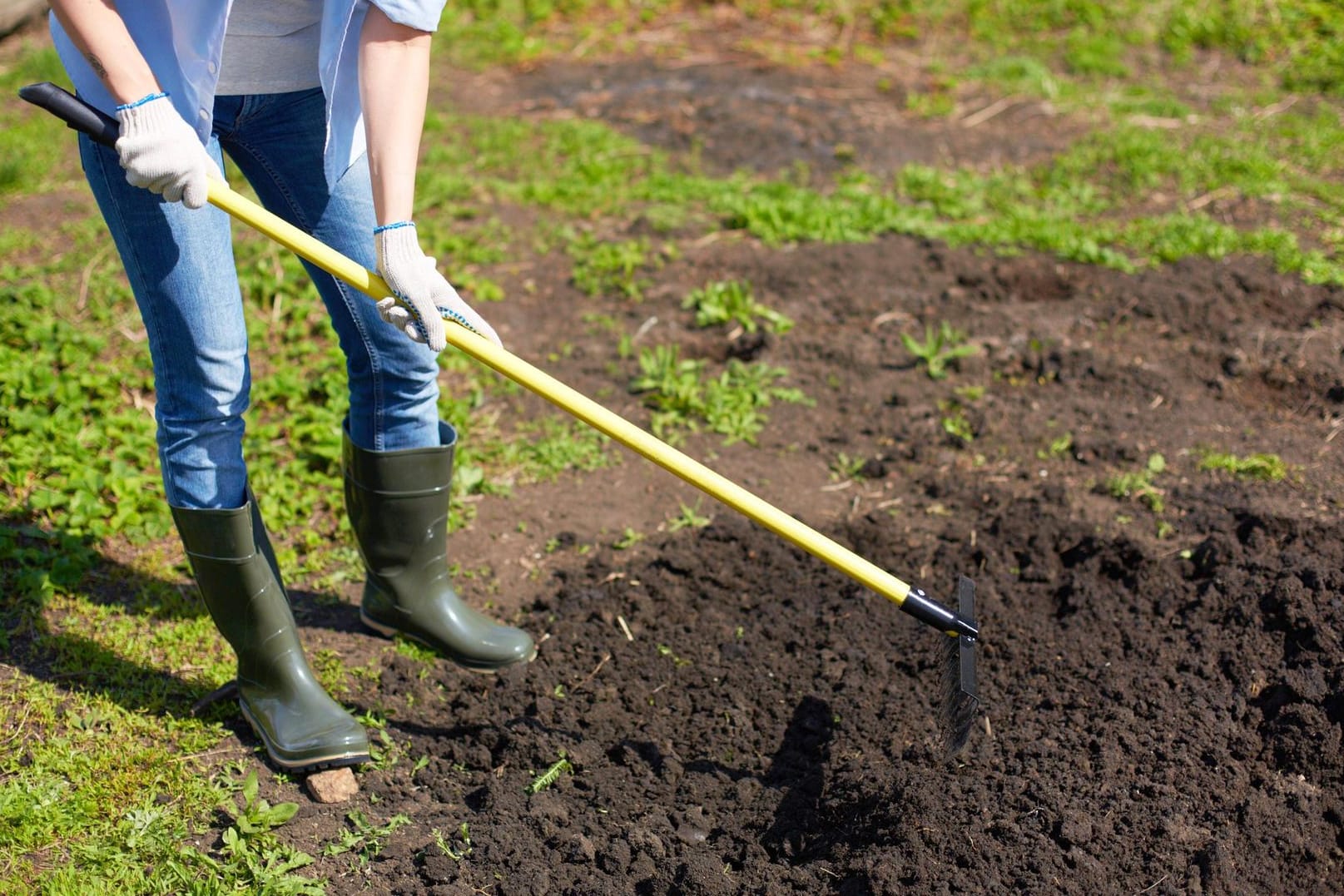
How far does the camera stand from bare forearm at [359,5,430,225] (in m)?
2.15

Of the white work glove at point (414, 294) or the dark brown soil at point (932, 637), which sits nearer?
the white work glove at point (414, 294)

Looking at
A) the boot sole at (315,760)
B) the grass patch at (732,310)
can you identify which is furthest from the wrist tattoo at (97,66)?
the grass patch at (732,310)

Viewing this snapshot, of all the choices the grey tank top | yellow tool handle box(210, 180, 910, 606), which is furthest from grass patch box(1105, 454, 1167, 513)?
the grey tank top

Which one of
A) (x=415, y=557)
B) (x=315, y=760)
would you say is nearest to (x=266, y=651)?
(x=315, y=760)

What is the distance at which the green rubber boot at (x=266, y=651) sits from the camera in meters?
2.60

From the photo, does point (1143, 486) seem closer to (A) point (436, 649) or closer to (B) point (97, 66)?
(A) point (436, 649)

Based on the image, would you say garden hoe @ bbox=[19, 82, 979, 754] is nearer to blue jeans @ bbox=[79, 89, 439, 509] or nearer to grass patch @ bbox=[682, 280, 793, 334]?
blue jeans @ bbox=[79, 89, 439, 509]

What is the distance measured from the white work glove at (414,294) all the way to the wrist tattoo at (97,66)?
0.55 m

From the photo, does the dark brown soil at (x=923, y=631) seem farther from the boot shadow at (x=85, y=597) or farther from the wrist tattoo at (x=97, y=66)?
the wrist tattoo at (x=97, y=66)

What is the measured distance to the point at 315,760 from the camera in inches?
107

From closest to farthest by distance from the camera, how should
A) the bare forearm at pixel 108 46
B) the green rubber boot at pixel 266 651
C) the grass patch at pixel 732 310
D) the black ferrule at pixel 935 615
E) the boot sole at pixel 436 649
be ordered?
the bare forearm at pixel 108 46, the black ferrule at pixel 935 615, the green rubber boot at pixel 266 651, the boot sole at pixel 436 649, the grass patch at pixel 732 310

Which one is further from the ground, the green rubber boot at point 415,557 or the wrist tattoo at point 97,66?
the wrist tattoo at point 97,66

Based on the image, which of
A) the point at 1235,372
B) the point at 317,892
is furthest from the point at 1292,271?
the point at 317,892

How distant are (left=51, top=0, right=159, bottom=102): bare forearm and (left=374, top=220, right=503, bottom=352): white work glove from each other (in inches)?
19.7
